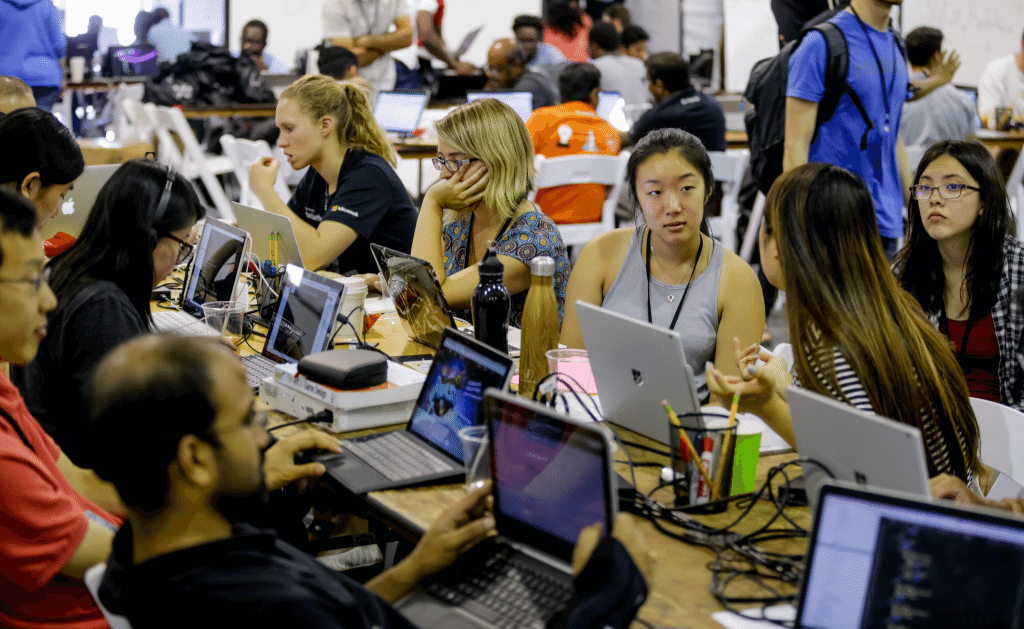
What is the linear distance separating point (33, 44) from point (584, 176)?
3.45 metres

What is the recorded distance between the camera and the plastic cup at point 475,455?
1.51m

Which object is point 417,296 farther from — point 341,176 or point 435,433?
point 341,176

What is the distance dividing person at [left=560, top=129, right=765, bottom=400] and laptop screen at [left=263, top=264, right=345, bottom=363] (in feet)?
2.23

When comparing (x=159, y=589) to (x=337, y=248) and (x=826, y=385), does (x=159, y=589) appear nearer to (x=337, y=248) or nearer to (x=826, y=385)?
(x=826, y=385)

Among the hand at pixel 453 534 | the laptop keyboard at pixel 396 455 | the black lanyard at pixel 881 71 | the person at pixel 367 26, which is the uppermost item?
the person at pixel 367 26

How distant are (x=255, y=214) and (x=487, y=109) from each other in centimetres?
84

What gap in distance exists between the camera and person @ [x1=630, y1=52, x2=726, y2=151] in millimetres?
5492

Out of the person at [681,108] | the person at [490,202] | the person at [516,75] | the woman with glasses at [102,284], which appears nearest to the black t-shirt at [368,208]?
the person at [490,202]

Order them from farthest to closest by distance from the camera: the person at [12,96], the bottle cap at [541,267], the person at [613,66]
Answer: the person at [613,66]
the person at [12,96]
the bottle cap at [541,267]

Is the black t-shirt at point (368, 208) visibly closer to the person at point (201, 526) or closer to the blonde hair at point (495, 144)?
the blonde hair at point (495, 144)

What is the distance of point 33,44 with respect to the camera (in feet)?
19.2

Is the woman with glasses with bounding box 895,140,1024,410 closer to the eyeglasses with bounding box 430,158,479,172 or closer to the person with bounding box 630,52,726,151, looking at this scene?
the eyeglasses with bounding box 430,158,479,172

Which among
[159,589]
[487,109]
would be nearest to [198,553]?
[159,589]

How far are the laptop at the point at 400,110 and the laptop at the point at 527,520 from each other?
5.78 metres
